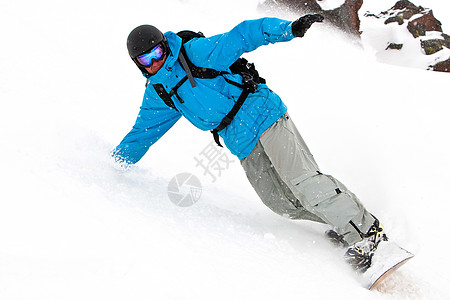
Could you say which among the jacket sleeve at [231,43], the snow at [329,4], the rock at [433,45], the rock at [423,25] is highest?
the jacket sleeve at [231,43]

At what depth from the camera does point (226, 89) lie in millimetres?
3055

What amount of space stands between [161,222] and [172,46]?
1.35 m

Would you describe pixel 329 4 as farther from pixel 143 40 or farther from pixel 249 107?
pixel 143 40

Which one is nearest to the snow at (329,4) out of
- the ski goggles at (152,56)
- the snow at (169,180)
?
the snow at (169,180)

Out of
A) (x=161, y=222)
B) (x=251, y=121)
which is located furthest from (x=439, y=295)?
(x=161, y=222)

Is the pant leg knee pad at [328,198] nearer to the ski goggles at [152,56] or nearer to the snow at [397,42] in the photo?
the ski goggles at [152,56]

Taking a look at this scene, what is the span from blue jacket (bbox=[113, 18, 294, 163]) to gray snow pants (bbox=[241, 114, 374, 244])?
0.12 metres

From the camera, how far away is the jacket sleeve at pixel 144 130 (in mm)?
3459

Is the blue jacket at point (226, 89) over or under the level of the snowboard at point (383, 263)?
over

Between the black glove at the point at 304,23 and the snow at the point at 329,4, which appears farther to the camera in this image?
the snow at the point at 329,4

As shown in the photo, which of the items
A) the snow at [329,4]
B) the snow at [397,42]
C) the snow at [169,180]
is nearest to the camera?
the snow at [169,180]

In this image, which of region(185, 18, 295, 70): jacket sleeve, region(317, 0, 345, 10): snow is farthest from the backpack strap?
region(317, 0, 345, 10): snow

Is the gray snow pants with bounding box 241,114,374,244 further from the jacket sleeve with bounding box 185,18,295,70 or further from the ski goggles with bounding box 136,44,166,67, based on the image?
the ski goggles with bounding box 136,44,166,67

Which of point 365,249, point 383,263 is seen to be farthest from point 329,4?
point 383,263
